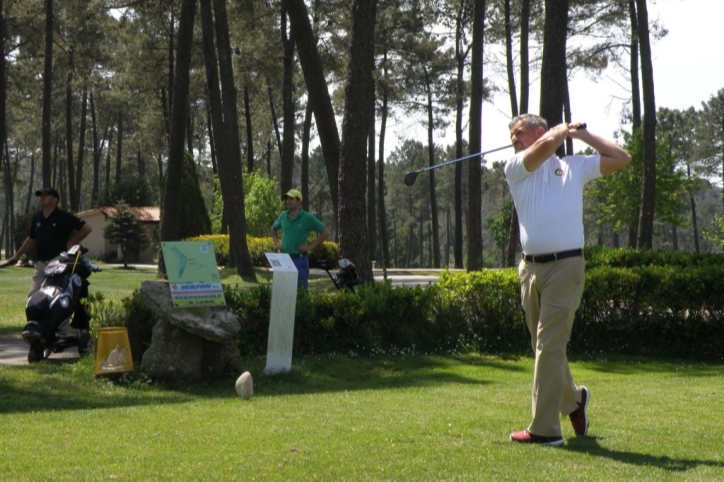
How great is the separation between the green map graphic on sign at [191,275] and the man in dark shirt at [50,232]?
1.81m

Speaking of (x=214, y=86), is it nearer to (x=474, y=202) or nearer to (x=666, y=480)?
(x=474, y=202)

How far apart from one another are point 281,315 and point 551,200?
524 cm

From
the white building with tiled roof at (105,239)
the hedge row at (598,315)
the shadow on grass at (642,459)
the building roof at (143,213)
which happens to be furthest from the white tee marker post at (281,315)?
the building roof at (143,213)

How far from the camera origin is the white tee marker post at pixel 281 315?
1048 cm

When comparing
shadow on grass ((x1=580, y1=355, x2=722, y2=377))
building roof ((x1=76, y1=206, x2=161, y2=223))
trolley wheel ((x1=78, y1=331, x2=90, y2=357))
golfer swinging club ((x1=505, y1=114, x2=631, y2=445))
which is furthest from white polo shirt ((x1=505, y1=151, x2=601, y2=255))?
building roof ((x1=76, y1=206, x2=161, y2=223))

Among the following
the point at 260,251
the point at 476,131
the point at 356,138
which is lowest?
the point at 260,251

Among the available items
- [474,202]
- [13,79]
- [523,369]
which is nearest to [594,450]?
[523,369]

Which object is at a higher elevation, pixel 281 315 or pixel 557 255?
pixel 557 255

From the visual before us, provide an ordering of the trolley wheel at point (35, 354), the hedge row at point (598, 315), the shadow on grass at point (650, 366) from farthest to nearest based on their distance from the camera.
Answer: the hedge row at point (598, 315), the shadow on grass at point (650, 366), the trolley wheel at point (35, 354)

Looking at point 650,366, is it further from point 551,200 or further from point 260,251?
point 260,251

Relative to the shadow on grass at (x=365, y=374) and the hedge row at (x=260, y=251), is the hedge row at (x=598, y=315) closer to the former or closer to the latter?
the shadow on grass at (x=365, y=374)

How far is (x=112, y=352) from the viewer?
32.2ft

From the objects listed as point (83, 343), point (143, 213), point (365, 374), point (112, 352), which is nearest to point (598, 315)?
point (365, 374)

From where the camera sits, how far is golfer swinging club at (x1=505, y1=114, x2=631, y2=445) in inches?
234
